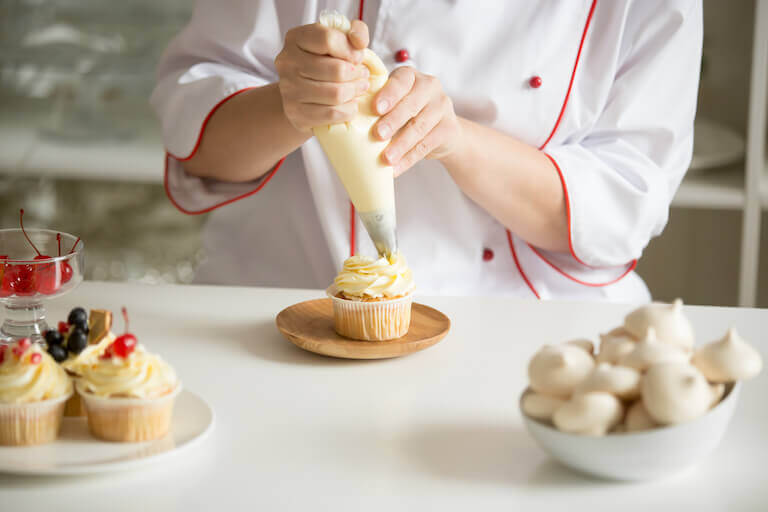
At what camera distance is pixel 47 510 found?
0.64m

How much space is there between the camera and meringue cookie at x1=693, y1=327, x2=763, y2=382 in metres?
0.65

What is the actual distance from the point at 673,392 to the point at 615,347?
0.07 metres

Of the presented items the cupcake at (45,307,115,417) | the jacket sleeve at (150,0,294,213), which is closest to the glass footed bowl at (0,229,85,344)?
the cupcake at (45,307,115,417)

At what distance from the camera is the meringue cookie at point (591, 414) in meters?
0.63

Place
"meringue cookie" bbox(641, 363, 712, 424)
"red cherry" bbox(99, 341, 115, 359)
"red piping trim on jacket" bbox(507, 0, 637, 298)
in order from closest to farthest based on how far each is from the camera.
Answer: "meringue cookie" bbox(641, 363, 712, 424) < "red cherry" bbox(99, 341, 115, 359) < "red piping trim on jacket" bbox(507, 0, 637, 298)

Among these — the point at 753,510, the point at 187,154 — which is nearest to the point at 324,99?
the point at 187,154

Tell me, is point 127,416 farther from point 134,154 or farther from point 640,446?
point 134,154

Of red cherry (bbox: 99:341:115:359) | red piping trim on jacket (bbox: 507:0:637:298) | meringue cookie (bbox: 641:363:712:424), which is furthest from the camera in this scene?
red piping trim on jacket (bbox: 507:0:637:298)

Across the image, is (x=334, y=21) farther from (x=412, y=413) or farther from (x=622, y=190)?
(x=622, y=190)

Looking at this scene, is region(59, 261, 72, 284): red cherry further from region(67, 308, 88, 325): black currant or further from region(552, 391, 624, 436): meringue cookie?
region(552, 391, 624, 436): meringue cookie

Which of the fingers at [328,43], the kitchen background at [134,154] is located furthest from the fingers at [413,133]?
the kitchen background at [134,154]

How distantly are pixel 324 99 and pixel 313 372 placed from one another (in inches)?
11.8

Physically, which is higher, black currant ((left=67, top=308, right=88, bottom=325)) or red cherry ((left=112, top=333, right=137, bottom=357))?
red cherry ((left=112, top=333, right=137, bottom=357))

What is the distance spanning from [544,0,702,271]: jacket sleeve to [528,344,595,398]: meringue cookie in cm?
60
